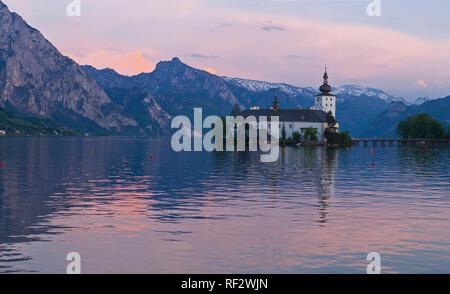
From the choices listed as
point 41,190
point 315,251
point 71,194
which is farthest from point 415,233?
point 41,190

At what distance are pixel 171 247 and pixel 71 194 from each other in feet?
95.7

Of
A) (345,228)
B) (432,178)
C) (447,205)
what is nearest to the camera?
(345,228)

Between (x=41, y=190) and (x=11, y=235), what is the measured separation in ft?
90.2

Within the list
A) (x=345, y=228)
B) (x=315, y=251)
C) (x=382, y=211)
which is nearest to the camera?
(x=315, y=251)

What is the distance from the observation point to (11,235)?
34844 millimetres

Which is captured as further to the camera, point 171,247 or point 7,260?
point 171,247

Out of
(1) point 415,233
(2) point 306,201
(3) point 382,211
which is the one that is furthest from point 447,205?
(1) point 415,233

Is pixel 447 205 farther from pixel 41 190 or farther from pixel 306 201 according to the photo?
pixel 41 190
